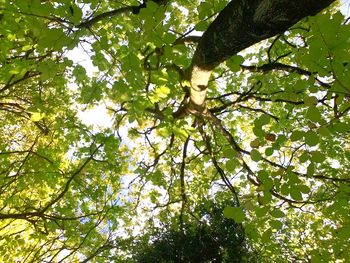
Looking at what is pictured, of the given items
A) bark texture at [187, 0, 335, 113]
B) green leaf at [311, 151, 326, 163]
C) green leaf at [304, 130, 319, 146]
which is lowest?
green leaf at [311, 151, 326, 163]

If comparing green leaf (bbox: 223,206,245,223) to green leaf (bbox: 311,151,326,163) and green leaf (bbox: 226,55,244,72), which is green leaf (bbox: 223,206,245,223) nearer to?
green leaf (bbox: 311,151,326,163)

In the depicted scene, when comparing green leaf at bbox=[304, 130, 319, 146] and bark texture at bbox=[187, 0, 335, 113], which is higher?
bark texture at bbox=[187, 0, 335, 113]

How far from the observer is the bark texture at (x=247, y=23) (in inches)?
59.1

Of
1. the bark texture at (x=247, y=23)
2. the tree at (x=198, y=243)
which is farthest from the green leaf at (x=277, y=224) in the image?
the tree at (x=198, y=243)

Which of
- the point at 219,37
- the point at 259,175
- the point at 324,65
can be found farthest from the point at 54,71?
the point at 324,65

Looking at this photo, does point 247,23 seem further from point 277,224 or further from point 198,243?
point 198,243

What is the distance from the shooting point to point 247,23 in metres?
1.77

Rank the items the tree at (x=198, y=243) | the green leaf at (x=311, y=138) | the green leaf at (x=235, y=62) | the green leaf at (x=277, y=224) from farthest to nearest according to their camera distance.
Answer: the tree at (x=198, y=243) → the green leaf at (x=235, y=62) → the green leaf at (x=277, y=224) → the green leaf at (x=311, y=138)

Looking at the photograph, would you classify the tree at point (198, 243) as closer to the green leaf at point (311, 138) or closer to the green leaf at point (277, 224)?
the green leaf at point (277, 224)

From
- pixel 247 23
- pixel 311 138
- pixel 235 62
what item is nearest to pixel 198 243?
pixel 235 62

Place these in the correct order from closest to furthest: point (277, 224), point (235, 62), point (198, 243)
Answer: point (277, 224) → point (235, 62) → point (198, 243)

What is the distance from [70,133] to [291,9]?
5197 millimetres

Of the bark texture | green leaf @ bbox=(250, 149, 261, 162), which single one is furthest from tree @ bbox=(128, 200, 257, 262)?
green leaf @ bbox=(250, 149, 261, 162)

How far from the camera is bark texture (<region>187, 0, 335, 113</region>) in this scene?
150 cm
